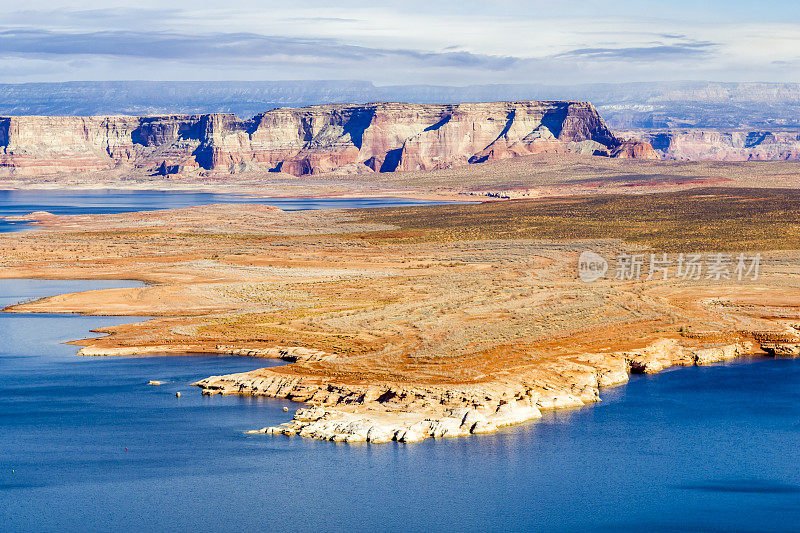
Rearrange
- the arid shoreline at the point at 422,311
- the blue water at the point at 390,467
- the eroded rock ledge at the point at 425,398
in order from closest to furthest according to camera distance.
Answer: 1. the blue water at the point at 390,467
2. the eroded rock ledge at the point at 425,398
3. the arid shoreline at the point at 422,311

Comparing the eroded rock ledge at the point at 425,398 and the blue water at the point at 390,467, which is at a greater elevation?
the eroded rock ledge at the point at 425,398

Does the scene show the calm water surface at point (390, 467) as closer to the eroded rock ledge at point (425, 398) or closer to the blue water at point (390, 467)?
the blue water at point (390, 467)

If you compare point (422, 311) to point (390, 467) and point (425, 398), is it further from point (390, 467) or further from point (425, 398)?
point (390, 467)

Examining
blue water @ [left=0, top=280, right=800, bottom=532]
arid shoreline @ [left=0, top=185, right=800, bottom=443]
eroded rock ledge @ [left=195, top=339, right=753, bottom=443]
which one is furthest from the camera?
arid shoreline @ [left=0, top=185, right=800, bottom=443]

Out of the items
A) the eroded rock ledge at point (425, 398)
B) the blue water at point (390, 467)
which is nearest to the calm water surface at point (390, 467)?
the blue water at point (390, 467)

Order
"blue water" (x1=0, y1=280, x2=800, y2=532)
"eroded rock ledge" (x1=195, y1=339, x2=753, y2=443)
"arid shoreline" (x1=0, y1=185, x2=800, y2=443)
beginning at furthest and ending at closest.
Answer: "arid shoreline" (x1=0, y1=185, x2=800, y2=443) → "eroded rock ledge" (x1=195, y1=339, x2=753, y2=443) → "blue water" (x1=0, y1=280, x2=800, y2=532)

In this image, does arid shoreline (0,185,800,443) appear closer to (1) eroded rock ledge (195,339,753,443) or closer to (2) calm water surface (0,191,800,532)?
(1) eroded rock ledge (195,339,753,443)

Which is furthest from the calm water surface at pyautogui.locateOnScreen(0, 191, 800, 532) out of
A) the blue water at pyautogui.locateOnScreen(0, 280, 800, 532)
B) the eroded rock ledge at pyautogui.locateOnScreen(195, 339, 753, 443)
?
the eroded rock ledge at pyautogui.locateOnScreen(195, 339, 753, 443)
